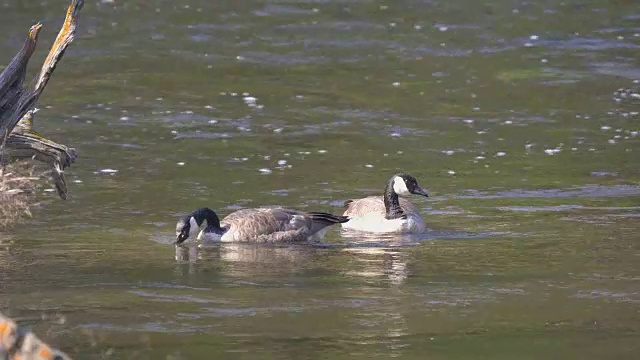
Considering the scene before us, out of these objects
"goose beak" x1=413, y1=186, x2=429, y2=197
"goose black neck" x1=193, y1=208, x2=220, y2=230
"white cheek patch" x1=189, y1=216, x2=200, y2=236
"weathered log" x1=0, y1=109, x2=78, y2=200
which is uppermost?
"weathered log" x1=0, y1=109, x2=78, y2=200

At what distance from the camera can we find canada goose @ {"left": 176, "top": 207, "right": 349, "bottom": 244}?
1547 centimetres

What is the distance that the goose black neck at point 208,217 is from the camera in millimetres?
15406

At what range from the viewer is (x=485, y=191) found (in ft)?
59.1

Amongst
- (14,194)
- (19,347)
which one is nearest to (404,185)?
(14,194)

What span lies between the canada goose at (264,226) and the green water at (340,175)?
0.63ft

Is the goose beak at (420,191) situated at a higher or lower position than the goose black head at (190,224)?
higher

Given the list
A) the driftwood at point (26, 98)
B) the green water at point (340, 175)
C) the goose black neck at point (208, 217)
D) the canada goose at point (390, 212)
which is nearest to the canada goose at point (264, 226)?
the goose black neck at point (208, 217)

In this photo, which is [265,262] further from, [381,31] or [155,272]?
[381,31]

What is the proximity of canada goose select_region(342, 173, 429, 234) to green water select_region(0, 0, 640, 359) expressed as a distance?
0.91 ft

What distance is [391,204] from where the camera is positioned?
16.5 m

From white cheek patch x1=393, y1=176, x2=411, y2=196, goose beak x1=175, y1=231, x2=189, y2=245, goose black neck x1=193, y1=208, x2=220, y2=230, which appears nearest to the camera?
goose beak x1=175, y1=231, x2=189, y2=245

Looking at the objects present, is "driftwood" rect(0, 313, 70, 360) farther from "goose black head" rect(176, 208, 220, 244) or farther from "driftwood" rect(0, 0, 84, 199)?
"goose black head" rect(176, 208, 220, 244)

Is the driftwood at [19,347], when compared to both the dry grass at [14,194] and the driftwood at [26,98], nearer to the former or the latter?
the driftwood at [26,98]

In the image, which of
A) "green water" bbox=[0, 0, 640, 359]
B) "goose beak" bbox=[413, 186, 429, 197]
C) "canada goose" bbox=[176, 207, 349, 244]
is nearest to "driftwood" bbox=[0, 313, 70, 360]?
"green water" bbox=[0, 0, 640, 359]
